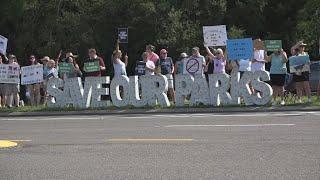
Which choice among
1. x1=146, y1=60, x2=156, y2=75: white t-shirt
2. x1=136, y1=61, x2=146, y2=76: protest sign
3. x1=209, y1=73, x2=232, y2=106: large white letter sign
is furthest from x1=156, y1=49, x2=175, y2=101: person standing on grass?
x1=209, y1=73, x2=232, y2=106: large white letter sign

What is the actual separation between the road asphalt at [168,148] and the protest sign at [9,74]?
4.86 m

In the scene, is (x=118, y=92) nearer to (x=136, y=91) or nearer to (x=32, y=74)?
(x=136, y=91)

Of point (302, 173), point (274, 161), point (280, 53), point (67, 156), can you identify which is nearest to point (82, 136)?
point (67, 156)

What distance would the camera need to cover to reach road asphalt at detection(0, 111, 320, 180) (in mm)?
8352

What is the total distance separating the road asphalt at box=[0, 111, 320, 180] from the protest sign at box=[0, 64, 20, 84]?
486 centimetres

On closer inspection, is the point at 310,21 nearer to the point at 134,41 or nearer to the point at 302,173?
the point at 134,41

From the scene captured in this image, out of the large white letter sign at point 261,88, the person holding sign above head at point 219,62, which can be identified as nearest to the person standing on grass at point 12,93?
the person holding sign above head at point 219,62

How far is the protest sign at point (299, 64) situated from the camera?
1803cm

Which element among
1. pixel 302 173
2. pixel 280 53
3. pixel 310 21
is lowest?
pixel 302 173

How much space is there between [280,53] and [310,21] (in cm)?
1905

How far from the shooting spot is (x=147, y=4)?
113 feet

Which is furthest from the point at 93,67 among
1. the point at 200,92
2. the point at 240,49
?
the point at 240,49

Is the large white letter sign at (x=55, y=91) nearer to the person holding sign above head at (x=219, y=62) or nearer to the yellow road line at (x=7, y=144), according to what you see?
the person holding sign above head at (x=219, y=62)

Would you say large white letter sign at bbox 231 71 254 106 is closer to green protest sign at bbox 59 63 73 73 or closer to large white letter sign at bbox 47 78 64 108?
large white letter sign at bbox 47 78 64 108
